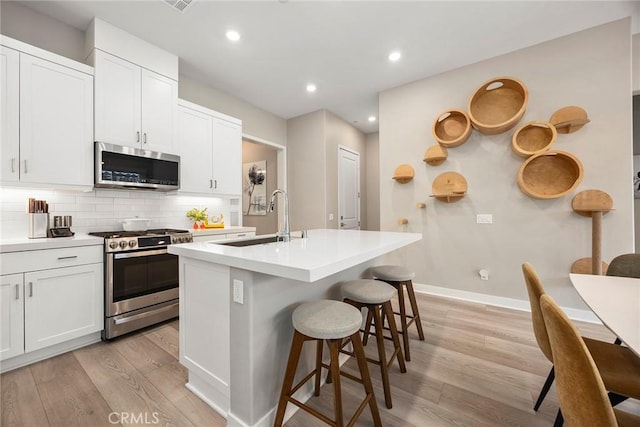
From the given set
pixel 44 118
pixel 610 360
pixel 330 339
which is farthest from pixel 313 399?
pixel 44 118

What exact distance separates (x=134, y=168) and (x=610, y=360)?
3761 millimetres

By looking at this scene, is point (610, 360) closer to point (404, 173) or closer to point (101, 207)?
point (404, 173)

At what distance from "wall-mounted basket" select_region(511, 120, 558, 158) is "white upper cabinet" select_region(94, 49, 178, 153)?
3947 millimetres

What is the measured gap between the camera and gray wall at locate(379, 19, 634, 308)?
98.0 inches

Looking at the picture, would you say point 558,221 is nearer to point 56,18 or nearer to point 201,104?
point 201,104

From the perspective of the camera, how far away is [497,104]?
3.03m

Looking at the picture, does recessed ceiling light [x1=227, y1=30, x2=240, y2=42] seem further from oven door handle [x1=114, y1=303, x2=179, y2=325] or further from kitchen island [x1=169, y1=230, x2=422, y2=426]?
oven door handle [x1=114, y1=303, x2=179, y2=325]

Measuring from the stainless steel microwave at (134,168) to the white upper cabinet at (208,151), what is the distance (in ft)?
0.79

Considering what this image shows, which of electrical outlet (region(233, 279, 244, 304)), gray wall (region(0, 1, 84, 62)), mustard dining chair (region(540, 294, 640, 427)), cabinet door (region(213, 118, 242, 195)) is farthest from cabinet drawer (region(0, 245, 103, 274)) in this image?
mustard dining chair (region(540, 294, 640, 427))

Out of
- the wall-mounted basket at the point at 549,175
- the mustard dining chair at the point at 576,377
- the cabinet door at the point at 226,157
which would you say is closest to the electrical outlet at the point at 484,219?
the wall-mounted basket at the point at 549,175

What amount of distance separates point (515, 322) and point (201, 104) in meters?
4.67

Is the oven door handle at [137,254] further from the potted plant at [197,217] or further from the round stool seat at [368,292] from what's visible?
the round stool seat at [368,292]

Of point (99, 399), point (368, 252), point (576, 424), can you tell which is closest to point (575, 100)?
point (368, 252)

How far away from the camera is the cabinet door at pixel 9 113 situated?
1.94 metres
